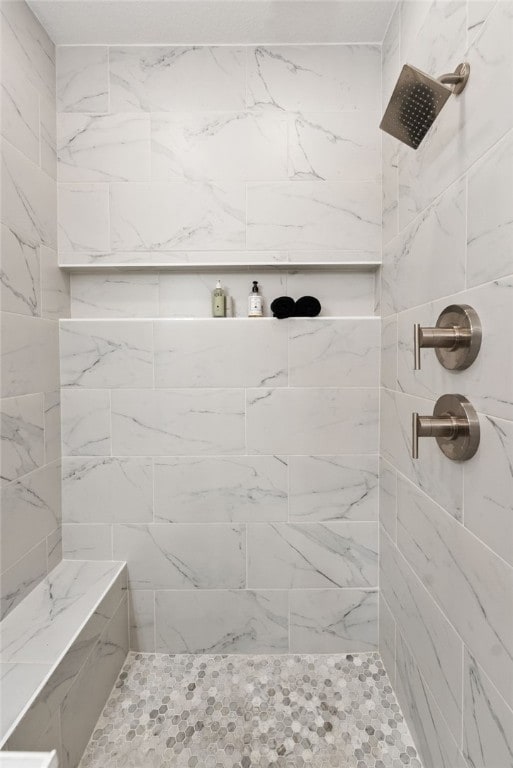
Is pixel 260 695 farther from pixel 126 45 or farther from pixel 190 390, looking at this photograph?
pixel 126 45

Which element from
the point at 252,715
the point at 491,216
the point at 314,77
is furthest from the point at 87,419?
the point at 314,77

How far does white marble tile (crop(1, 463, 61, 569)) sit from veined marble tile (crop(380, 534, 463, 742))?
4.07 ft

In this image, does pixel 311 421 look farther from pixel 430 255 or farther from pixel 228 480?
pixel 430 255

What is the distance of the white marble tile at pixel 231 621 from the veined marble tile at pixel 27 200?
4.60 ft

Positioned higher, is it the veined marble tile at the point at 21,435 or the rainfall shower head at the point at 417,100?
the rainfall shower head at the point at 417,100

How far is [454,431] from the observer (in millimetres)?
A: 779

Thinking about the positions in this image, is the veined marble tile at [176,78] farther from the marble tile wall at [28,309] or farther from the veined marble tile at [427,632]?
the veined marble tile at [427,632]

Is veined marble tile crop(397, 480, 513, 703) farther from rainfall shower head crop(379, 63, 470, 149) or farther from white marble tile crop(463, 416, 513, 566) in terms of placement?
rainfall shower head crop(379, 63, 470, 149)

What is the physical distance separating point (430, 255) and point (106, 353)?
45.5 inches

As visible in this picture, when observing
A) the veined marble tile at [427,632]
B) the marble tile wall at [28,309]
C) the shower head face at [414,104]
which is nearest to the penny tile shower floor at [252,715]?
the veined marble tile at [427,632]

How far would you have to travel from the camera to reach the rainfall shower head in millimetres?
794

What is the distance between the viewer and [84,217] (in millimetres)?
1400

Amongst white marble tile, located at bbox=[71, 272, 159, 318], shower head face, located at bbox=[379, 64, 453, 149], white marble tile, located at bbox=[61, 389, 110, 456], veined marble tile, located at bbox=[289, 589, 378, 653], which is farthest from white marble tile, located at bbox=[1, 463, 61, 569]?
shower head face, located at bbox=[379, 64, 453, 149]

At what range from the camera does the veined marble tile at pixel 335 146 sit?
138cm
